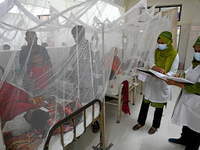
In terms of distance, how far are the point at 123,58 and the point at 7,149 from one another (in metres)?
1.75

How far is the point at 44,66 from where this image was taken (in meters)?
1.16

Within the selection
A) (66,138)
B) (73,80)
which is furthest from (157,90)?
(66,138)

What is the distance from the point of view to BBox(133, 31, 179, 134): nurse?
70.2 inches

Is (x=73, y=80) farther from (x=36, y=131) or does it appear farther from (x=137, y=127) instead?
(x=137, y=127)

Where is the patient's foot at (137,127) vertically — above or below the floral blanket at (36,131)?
below

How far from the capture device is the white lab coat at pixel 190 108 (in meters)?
1.38

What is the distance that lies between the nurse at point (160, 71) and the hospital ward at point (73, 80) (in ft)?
0.04

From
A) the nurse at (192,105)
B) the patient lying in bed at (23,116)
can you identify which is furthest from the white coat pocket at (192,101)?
the patient lying in bed at (23,116)

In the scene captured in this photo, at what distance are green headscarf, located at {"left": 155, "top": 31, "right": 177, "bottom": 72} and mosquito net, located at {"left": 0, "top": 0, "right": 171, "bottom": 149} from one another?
75cm

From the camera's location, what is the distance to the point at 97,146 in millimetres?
1786

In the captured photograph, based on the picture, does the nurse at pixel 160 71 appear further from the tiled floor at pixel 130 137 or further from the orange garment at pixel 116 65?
the orange garment at pixel 116 65

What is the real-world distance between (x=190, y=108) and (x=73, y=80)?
124cm

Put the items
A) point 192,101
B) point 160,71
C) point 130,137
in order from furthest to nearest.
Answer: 1. point 130,137
2. point 160,71
3. point 192,101

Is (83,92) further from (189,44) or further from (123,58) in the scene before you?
(189,44)
